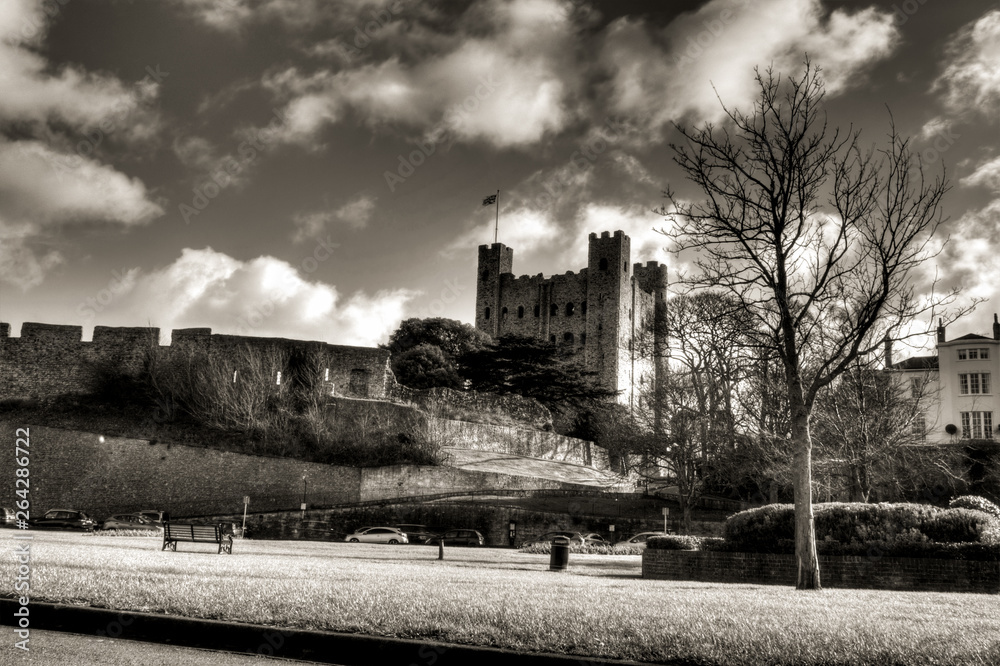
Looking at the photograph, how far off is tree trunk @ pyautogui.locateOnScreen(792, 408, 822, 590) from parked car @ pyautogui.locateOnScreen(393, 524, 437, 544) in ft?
65.0

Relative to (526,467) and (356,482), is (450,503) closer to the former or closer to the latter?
(356,482)

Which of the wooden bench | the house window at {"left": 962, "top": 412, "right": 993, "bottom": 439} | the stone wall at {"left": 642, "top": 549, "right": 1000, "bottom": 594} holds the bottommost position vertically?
the wooden bench

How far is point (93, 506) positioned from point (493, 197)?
37.3m

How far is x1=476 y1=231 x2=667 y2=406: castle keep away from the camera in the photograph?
7119cm

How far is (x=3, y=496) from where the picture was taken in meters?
38.5

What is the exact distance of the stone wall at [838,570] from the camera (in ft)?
38.5

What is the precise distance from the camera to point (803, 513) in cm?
1125

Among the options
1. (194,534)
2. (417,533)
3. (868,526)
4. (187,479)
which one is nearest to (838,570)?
(868,526)

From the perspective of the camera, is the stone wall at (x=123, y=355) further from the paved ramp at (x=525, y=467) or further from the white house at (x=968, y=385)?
the white house at (x=968, y=385)

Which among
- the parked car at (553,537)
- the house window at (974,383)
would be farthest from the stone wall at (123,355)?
the house window at (974,383)

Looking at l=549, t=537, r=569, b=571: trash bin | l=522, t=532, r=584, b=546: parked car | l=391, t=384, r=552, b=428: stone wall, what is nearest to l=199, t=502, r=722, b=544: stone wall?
l=522, t=532, r=584, b=546: parked car

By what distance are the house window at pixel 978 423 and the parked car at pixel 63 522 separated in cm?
4348

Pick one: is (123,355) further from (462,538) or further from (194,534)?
(194,534)

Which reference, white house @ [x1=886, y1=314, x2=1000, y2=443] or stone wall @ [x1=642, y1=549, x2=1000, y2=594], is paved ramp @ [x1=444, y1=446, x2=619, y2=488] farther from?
stone wall @ [x1=642, y1=549, x2=1000, y2=594]
